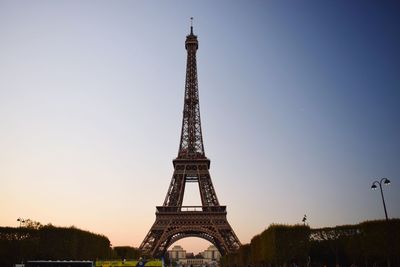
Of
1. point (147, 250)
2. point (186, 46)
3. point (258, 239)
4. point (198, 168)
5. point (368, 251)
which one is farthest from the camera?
point (186, 46)

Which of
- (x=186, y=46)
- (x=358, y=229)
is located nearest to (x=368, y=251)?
(x=358, y=229)

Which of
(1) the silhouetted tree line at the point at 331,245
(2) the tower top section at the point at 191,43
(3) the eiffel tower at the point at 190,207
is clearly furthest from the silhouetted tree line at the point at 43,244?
(2) the tower top section at the point at 191,43

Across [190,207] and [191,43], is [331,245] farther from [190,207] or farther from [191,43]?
[191,43]

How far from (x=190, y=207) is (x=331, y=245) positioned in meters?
26.2

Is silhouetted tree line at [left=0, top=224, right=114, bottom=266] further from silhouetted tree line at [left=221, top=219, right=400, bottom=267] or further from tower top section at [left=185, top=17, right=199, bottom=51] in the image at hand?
tower top section at [left=185, top=17, right=199, bottom=51]

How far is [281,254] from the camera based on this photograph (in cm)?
5131

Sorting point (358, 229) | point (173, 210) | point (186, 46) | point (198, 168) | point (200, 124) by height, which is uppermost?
point (186, 46)

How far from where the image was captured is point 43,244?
172 ft

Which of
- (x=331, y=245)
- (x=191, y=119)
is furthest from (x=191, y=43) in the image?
(x=331, y=245)

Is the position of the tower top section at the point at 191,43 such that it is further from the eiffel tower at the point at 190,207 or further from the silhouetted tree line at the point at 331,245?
the silhouetted tree line at the point at 331,245

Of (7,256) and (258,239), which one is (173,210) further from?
(7,256)

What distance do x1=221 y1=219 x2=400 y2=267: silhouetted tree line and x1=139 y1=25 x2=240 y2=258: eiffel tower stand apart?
379 inches

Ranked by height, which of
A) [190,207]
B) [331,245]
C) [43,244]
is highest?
[190,207]

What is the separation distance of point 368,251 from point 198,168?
1442 inches
